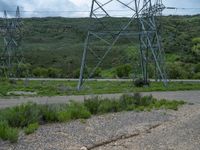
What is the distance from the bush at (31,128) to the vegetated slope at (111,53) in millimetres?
43491

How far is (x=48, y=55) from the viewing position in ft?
309

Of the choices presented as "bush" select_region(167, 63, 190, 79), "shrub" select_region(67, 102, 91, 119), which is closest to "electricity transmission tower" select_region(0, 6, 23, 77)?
"bush" select_region(167, 63, 190, 79)

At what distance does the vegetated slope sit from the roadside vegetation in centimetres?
3514

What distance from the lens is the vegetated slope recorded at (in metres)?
70.7

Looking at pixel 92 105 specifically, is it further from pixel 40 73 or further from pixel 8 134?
pixel 40 73

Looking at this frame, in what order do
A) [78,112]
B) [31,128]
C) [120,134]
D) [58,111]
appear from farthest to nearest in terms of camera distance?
1. [78,112]
2. [58,111]
3. [120,134]
4. [31,128]

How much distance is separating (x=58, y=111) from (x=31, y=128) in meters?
3.50

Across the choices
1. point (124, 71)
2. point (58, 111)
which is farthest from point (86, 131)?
point (124, 71)

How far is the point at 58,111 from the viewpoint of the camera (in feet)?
64.3

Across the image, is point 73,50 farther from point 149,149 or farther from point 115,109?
point 149,149

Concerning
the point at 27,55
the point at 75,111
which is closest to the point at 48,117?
the point at 75,111

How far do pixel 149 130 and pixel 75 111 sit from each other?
332 cm

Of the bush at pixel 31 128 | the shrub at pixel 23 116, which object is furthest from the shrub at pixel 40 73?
the bush at pixel 31 128

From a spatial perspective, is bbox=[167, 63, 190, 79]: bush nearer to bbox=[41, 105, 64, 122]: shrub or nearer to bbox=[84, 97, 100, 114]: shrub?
bbox=[84, 97, 100, 114]: shrub
